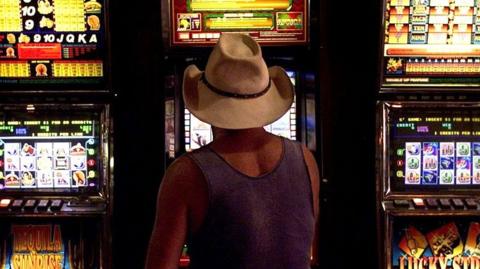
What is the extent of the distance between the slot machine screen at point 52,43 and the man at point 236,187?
158 centimetres

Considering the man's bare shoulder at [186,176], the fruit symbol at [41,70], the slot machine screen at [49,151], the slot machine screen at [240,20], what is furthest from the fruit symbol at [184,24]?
the man's bare shoulder at [186,176]

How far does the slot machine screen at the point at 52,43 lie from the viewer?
392 centimetres

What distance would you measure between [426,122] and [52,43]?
202cm

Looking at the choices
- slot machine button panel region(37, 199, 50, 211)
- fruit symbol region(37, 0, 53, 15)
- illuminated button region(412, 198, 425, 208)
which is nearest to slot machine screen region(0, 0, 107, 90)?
fruit symbol region(37, 0, 53, 15)

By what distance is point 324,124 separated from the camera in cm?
412

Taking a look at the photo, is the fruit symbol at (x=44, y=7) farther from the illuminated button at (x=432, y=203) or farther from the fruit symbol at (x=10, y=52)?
the illuminated button at (x=432, y=203)

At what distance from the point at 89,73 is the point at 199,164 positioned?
188 centimetres

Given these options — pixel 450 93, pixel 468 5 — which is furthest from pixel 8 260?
pixel 468 5

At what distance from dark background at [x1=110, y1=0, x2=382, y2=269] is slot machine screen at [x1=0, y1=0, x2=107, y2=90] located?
104 millimetres

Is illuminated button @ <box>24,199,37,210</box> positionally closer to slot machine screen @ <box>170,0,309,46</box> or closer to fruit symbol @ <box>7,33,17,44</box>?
fruit symbol @ <box>7,33,17,44</box>

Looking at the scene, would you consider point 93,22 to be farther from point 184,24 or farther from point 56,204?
point 56,204

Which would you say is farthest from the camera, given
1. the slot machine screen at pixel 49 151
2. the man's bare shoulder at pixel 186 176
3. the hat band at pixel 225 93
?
the slot machine screen at pixel 49 151

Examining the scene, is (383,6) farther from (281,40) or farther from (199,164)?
(199,164)

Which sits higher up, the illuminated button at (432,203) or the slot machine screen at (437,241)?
the illuminated button at (432,203)
